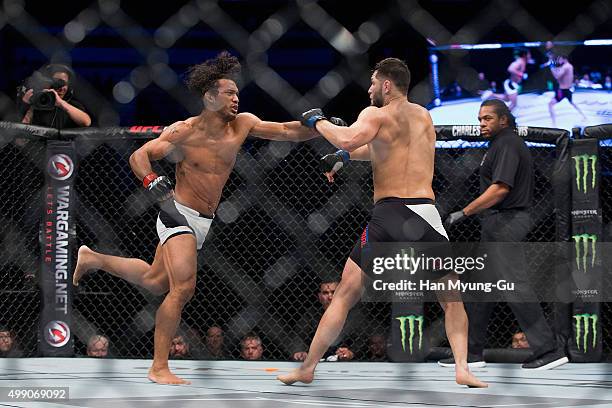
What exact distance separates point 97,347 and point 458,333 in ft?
6.37

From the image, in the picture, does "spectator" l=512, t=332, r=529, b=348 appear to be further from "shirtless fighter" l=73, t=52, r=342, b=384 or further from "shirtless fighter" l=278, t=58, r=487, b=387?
"shirtless fighter" l=73, t=52, r=342, b=384

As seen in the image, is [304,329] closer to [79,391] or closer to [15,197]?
[15,197]

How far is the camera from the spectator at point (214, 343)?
4.68 m

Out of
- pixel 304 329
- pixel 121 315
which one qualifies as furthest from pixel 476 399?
pixel 121 315

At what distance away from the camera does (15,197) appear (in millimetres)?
4777

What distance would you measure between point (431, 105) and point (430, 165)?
3.08 meters

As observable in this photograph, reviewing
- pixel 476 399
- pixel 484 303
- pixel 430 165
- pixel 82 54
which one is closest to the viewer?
pixel 476 399

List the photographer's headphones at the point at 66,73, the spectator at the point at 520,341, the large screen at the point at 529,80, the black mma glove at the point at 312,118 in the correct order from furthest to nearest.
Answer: the large screen at the point at 529,80 < the spectator at the point at 520,341 < the photographer's headphones at the point at 66,73 < the black mma glove at the point at 312,118

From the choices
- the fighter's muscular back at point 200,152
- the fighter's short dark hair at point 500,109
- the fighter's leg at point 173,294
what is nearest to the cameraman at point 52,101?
the fighter's muscular back at point 200,152

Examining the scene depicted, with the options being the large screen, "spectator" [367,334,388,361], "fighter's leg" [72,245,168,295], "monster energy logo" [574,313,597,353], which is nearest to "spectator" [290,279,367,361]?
"spectator" [367,334,388,361]

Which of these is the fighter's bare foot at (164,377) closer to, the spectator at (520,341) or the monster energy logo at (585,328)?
the spectator at (520,341)

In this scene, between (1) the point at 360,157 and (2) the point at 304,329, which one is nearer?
(1) the point at 360,157

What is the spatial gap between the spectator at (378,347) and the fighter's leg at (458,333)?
1.40 meters

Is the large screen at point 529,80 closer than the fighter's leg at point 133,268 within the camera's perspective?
No
